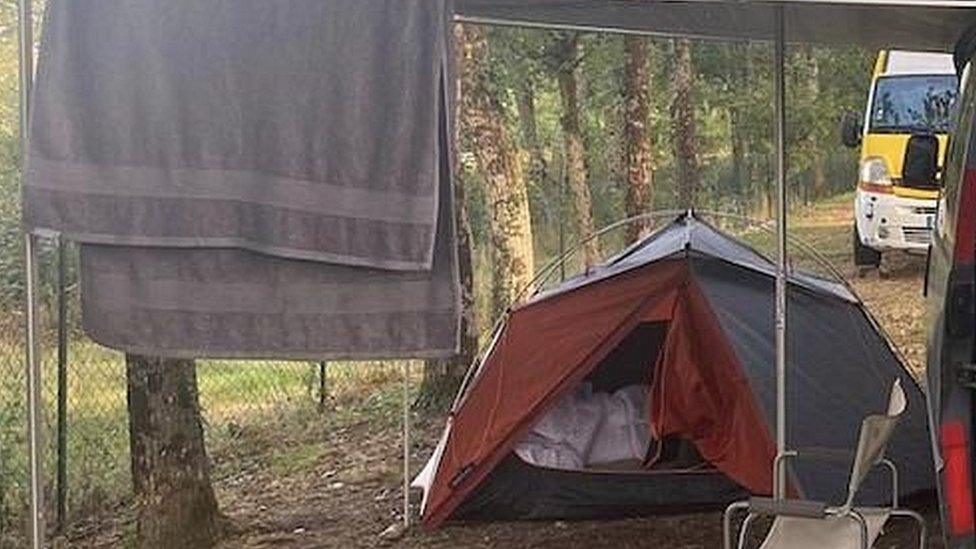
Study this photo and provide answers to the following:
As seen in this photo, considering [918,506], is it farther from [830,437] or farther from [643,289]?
[643,289]

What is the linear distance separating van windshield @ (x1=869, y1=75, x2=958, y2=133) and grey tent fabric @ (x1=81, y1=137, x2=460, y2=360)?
8.20 metres

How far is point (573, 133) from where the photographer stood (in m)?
13.1

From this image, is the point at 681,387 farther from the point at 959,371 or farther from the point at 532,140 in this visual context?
the point at 532,140

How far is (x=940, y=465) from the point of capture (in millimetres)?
2887

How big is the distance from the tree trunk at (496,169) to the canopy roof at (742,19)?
2.95 m

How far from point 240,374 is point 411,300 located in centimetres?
524

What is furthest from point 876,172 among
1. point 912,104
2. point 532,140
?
point 532,140

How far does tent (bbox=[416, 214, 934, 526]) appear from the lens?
224 inches

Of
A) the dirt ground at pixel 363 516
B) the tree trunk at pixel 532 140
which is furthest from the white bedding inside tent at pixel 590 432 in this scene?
the tree trunk at pixel 532 140

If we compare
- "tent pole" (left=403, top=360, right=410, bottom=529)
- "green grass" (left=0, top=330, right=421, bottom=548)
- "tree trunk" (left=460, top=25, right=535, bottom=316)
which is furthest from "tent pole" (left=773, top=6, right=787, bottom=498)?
"tree trunk" (left=460, top=25, right=535, bottom=316)

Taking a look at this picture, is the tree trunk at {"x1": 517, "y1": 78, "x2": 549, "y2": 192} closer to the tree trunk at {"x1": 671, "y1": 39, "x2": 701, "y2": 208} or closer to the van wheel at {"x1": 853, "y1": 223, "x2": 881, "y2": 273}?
the tree trunk at {"x1": 671, "y1": 39, "x2": 701, "y2": 208}

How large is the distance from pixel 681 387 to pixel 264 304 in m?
2.92

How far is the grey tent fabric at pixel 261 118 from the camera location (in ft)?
10.8

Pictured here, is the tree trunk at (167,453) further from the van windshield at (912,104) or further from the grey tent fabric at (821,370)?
the van windshield at (912,104)
